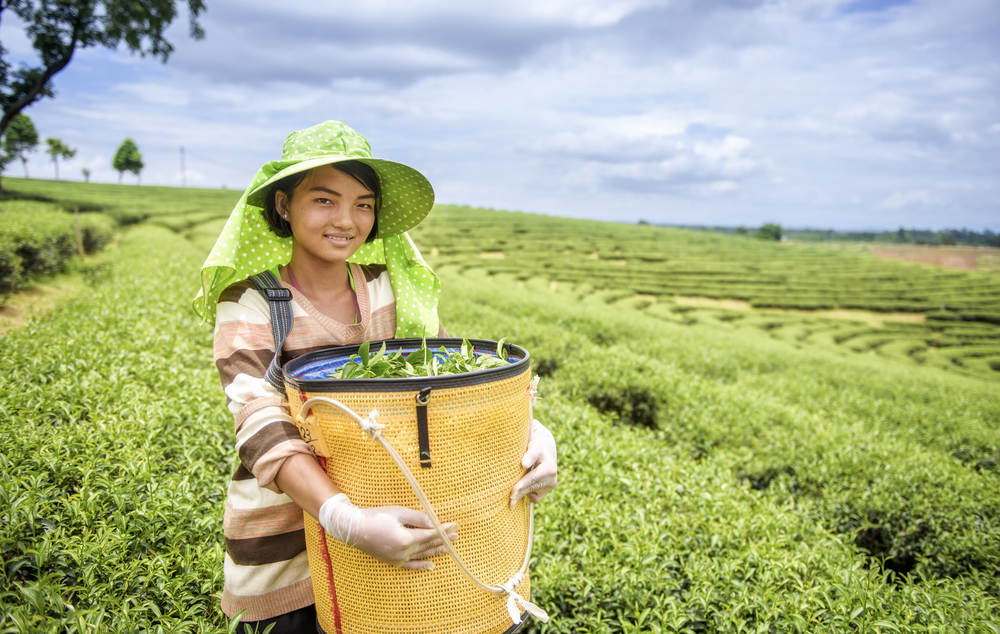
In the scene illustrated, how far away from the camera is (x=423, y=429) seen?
1.01m

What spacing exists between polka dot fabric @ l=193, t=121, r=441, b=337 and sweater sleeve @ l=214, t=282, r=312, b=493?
7 cm

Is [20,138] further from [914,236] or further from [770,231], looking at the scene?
[914,236]

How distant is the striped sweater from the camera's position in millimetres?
1123

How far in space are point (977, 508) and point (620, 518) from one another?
2968 millimetres

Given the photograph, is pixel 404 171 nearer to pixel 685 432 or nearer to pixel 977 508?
pixel 685 432

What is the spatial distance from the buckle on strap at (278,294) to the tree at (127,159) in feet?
213

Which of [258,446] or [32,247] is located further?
[32,247]

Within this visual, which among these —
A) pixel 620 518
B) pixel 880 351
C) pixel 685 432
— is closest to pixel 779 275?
pixel 880 351

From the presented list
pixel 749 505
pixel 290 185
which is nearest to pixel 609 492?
pixel 749 505

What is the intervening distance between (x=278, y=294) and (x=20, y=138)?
4411 cm

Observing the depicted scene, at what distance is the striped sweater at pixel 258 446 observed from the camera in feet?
3.68

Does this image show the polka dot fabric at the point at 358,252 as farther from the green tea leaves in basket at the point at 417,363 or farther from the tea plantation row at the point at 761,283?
the tea plantation row at the point at 761,283

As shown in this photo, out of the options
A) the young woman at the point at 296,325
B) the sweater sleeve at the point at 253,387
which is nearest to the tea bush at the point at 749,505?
the young woman at the point at 296,325

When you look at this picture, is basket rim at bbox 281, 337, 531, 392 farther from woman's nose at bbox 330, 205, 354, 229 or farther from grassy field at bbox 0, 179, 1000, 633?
grassy field at bbox 0, 179, 1000, 633
